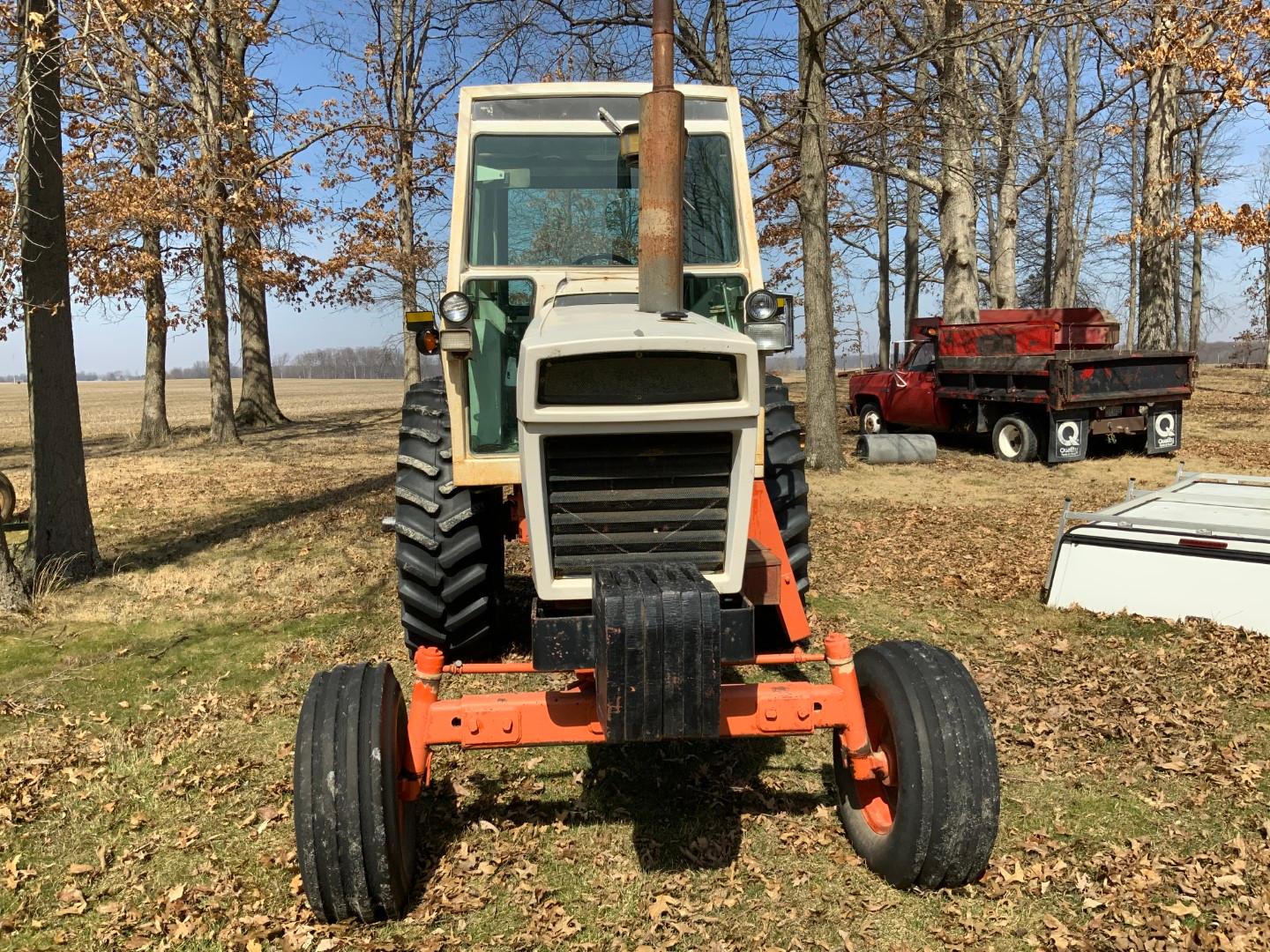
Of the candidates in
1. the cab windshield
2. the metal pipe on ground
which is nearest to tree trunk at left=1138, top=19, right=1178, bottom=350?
the metal pipe on ground

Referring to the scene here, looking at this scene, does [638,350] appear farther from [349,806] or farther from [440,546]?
[440,546]

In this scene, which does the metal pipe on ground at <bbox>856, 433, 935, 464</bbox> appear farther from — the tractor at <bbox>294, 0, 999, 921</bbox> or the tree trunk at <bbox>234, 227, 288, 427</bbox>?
the tree trunk at <bbox>234, 227, 288, 427</bbox>

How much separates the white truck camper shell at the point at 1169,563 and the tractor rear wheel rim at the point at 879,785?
3.19m

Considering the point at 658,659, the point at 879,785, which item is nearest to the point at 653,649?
the point at 658,659

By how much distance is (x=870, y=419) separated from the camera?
56.8 ft

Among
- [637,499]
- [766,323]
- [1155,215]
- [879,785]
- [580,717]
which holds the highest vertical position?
[1155,215]

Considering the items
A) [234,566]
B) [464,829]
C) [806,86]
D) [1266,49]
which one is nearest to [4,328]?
[234,566]

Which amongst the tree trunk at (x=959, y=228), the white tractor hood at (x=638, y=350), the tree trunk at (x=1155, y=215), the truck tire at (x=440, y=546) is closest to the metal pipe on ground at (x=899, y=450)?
the tree trunk at (x=959, y=228)

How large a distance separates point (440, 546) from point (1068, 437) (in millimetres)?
10948

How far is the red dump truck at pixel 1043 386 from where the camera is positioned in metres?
13.0

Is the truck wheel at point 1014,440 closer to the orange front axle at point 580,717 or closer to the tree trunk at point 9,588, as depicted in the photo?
the orange front axle at point 580,717

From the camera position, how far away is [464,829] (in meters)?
3.84

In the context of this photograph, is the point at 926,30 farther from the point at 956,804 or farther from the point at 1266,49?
the point at 956,804

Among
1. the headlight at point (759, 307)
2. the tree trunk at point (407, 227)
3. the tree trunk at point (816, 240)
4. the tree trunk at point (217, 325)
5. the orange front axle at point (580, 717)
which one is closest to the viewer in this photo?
the orange front axle at point (580, 717)
